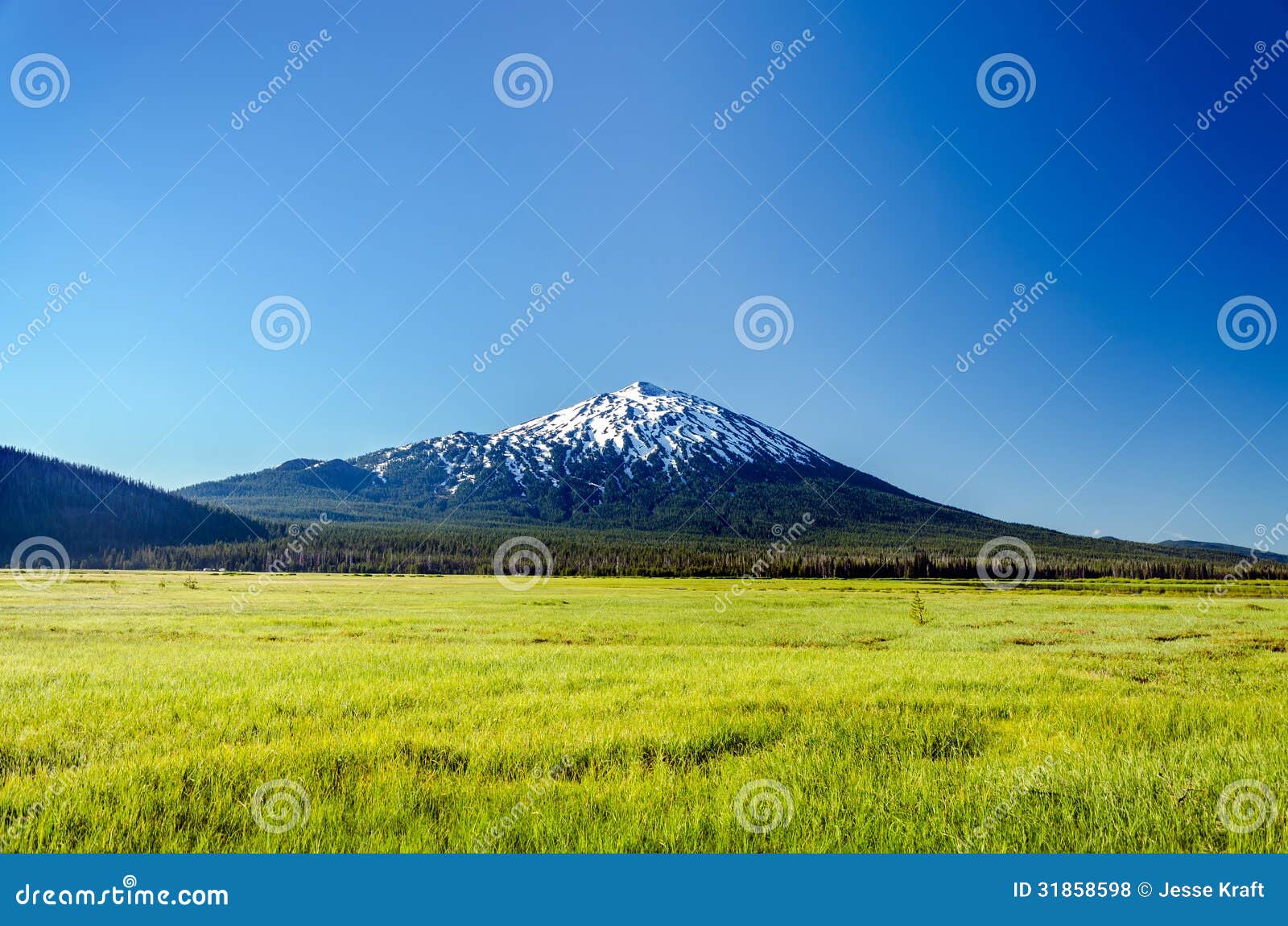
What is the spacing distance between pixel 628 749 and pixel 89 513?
20739 centimetres

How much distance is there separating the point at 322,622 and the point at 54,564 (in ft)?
479

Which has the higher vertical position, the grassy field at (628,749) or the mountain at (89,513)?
the grassy field at (628,749)

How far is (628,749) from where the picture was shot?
649cm

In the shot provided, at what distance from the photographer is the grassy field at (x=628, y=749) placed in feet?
15.1

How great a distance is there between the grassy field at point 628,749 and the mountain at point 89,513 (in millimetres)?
177605

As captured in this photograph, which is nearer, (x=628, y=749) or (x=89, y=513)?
(x=628, y=749)

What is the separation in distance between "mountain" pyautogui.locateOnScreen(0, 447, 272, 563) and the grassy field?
583 ft

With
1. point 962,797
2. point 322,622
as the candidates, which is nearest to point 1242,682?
point 962,797

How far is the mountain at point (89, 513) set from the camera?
5846 inches

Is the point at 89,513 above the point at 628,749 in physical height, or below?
below

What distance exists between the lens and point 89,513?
516 feet

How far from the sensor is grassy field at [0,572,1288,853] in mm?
4609

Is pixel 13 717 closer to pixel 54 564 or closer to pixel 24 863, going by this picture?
pixel 24 863

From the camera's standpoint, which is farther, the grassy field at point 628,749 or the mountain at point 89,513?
the mountain at point 89,513
